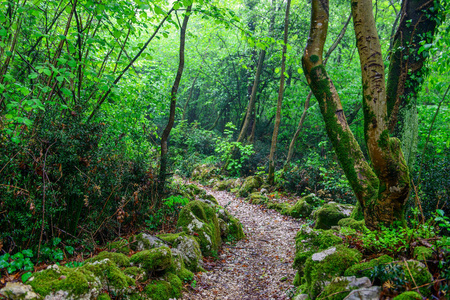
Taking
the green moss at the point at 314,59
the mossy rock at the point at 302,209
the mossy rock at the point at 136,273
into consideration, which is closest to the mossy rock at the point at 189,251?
the mossy rock at the point at 136,273

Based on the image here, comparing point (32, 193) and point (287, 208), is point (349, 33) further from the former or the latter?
point (32, 193)

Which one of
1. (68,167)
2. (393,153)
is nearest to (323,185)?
(393,153)

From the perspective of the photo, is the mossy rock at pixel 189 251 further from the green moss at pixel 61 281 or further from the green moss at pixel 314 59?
the green moss at pixel 314 59

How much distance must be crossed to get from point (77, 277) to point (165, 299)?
1270 mm

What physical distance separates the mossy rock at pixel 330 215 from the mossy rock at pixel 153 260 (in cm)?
423

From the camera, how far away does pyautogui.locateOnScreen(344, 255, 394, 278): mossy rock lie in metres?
2.72

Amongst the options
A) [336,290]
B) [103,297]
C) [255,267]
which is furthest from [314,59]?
[103,297]

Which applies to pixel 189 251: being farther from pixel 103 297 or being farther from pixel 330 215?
pixel 330 215

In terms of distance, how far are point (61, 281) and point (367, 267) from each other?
3.06 meters

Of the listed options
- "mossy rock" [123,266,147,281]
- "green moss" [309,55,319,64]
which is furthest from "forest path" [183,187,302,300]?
"green moss" [309,55,319,64]

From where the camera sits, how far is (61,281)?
237cm

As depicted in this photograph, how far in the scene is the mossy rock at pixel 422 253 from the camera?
8.39 ft

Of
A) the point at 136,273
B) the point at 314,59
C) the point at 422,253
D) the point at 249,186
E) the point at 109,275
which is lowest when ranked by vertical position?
the point at 249,186

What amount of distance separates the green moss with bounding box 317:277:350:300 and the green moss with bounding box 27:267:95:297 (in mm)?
2461
